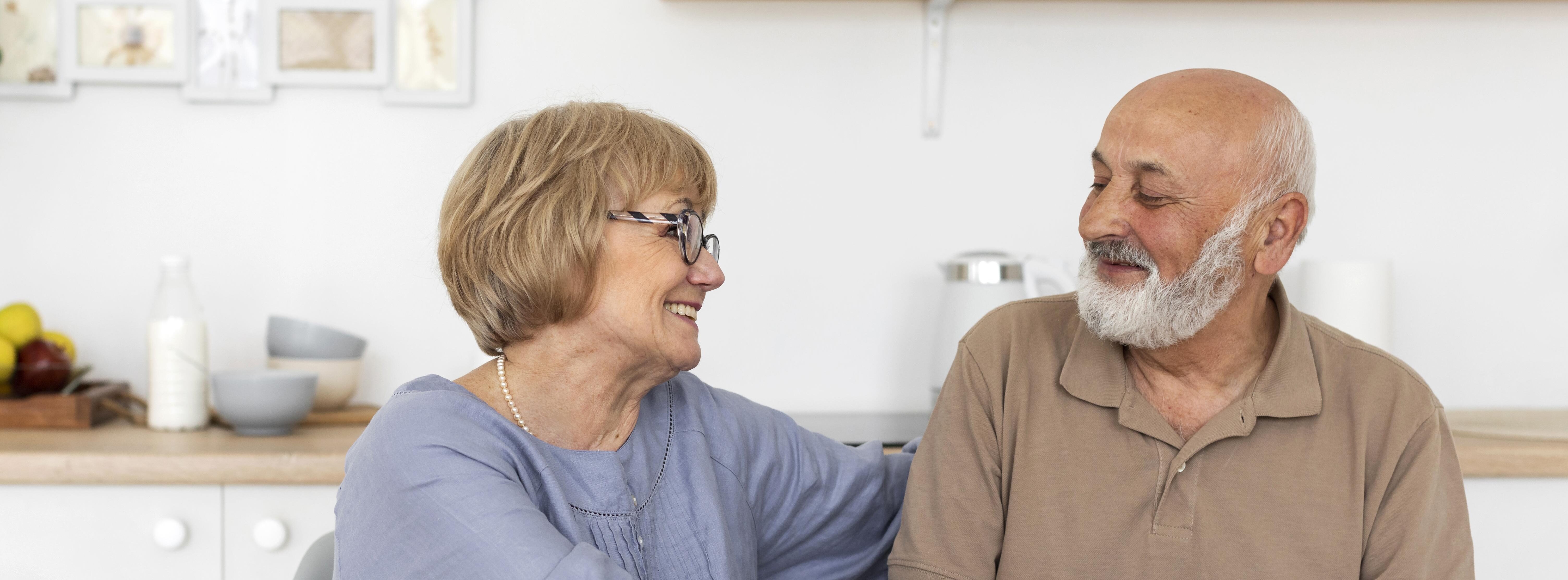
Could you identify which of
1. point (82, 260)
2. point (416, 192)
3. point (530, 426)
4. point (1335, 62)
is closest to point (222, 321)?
point (82, 260)

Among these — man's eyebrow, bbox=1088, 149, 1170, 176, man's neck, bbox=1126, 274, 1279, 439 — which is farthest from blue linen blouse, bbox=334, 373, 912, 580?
man's eyebrow, bbox=1088, 149, 1170, 176

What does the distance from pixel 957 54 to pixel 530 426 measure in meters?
1.47

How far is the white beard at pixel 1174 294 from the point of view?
49.3 inches

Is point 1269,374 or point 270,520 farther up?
point 1269,374

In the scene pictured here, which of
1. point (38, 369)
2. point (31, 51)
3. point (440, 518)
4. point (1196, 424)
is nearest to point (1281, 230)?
point (1196, 424)

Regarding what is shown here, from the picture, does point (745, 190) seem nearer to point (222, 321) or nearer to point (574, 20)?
point (574, 20)

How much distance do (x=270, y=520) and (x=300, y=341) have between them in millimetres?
438

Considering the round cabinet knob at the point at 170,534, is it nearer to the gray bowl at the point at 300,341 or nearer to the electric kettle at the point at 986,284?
the gray bowl at the point at 300,341

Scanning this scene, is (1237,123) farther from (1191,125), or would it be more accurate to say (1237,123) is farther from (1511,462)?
(1511,462)

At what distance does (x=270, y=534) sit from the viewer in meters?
1.75

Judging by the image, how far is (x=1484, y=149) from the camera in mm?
2350

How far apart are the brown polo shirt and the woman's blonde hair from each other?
0.48m

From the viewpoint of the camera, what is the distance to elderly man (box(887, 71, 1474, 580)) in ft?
3.98

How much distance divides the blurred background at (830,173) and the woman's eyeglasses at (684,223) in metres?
1.08
